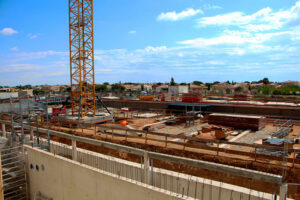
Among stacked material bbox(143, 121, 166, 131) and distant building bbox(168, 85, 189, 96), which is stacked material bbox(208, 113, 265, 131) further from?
distant building bbox(168, 85, 189, 96)

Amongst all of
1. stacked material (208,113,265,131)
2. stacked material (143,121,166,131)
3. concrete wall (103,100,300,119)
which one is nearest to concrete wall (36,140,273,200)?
stacked material (143,121,166,131)

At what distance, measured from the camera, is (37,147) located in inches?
312

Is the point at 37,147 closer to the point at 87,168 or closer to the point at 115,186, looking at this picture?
the point at 87,168

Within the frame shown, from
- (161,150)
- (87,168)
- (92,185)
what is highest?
(87,168)

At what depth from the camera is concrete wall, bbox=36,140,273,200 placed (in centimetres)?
422

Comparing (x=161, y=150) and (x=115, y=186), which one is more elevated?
(x=115, y=186)

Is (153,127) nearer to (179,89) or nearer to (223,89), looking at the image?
(179,89)

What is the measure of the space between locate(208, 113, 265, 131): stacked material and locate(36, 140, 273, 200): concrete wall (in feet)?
45.6

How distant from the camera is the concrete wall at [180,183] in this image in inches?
166

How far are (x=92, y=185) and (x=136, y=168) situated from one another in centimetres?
127

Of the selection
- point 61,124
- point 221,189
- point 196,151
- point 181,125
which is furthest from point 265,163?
point 61,124

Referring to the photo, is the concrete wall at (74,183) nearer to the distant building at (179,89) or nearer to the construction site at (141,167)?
the construction site at (141,167)

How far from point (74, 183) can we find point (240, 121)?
15.0 metres

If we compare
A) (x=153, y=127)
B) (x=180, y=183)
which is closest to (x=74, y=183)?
(x=180, y=183)
